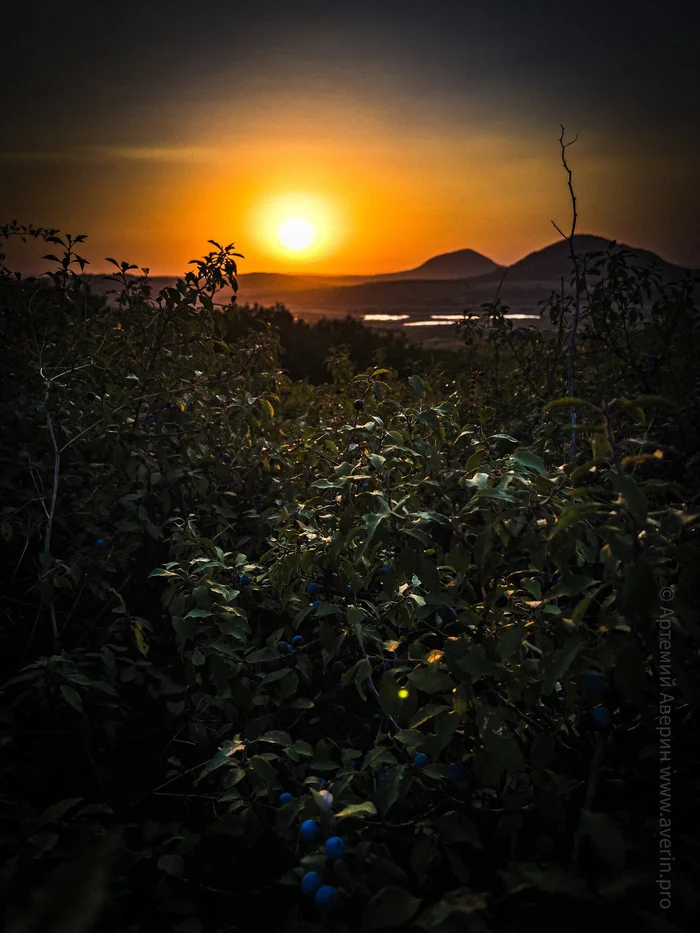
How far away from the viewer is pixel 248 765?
1.54 meters

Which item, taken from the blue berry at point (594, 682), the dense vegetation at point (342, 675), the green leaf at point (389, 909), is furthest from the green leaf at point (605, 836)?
the green leaf at point (389, 909)

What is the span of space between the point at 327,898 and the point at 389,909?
140 millimetres

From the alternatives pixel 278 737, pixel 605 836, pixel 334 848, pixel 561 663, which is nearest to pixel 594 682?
pixel 561 663

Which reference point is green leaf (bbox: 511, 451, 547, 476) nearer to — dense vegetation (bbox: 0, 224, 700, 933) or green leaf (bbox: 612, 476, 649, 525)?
dense vegetation (bbox: 0, 224, 700, 933)

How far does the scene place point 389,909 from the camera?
105 centimetres

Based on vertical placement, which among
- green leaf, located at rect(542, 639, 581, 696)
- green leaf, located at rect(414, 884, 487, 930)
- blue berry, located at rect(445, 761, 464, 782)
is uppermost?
green leaf, located at rect(542, 639, 581, 696)

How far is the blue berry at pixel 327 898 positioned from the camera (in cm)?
112

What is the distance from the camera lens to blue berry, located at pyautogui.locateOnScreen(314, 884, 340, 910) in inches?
44.1

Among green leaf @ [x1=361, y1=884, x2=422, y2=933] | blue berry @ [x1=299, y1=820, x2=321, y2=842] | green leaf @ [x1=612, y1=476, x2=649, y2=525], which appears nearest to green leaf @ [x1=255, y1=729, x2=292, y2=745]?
blue berry @ [x1=299, y1=820, x2=321, y2=842]

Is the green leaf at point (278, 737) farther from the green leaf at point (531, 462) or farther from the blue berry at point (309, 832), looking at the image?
the green leaf at point (531, 462)

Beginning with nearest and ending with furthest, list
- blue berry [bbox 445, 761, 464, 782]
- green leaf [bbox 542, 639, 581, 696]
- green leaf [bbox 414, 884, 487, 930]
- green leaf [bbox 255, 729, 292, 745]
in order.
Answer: green leaf [bbox 414, 884, 487, 930], green leaf [bbox 542, 639, 581, 696], blue berry [bbox 445, 761, 464, 782], green leaf [bbox 255, 729, 292, 745]

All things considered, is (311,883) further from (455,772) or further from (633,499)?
(633,499)

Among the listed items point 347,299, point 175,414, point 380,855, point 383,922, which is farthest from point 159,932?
point 347,299

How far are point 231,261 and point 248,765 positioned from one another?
2401mm
